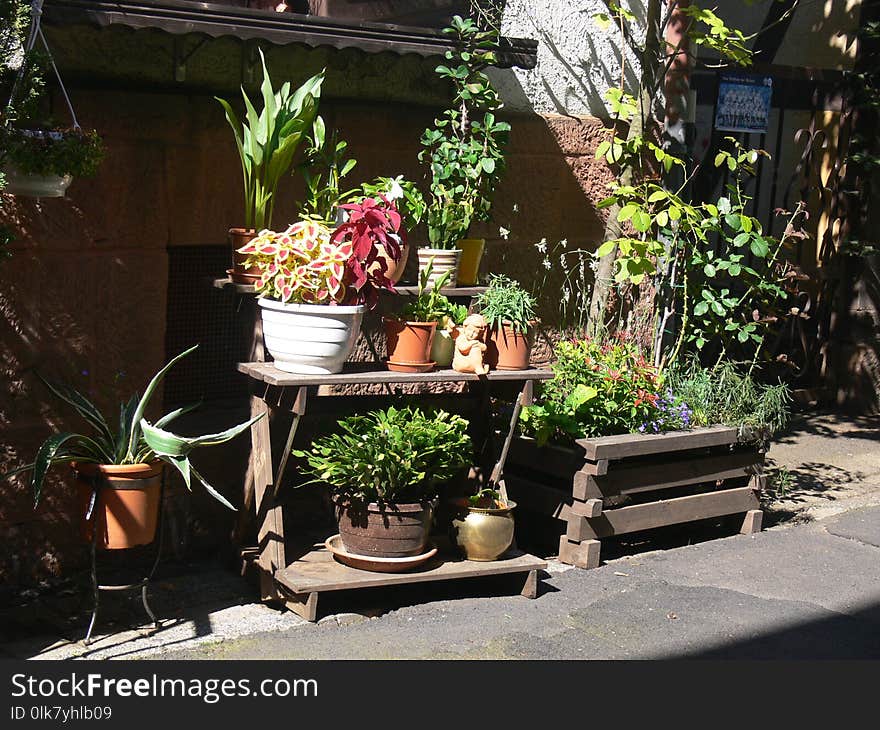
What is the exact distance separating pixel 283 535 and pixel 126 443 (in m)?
0.74

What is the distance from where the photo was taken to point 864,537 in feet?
19.6

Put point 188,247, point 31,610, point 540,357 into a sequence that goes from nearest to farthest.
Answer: point 31,610, point 188,247, point 540,357

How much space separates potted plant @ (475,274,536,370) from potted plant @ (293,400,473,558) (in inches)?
16.8

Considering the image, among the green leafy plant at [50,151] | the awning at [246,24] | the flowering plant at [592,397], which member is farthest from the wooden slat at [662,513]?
the green leafy plant at [50,151]

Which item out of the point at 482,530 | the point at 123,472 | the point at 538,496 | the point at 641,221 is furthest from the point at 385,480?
the point at 641,221

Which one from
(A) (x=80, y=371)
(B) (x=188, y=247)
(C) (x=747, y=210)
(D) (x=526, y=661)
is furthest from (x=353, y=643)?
(C) (x=747, y=210)

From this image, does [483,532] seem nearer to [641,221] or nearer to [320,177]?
[320,177]

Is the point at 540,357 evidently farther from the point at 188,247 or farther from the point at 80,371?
the point at 80,371

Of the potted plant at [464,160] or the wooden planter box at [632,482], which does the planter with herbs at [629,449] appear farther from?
the potted plant at [464,160]

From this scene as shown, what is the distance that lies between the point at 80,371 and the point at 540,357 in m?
2.56

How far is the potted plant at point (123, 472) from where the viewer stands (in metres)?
4.25

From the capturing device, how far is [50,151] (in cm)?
410

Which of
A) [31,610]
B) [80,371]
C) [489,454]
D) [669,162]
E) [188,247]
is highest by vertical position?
[669,162]

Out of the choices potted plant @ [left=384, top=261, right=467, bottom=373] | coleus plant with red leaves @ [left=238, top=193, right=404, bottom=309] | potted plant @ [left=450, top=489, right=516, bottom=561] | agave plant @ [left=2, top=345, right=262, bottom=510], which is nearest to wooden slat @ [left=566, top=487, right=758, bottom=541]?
potted plant @ [left=450, top=489, right=516, bottom=561]
